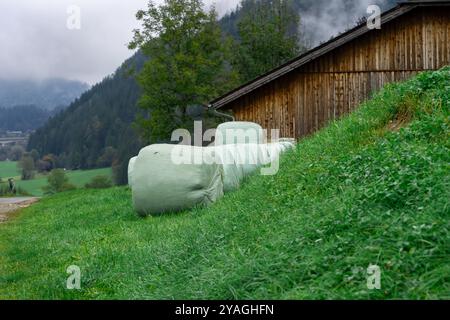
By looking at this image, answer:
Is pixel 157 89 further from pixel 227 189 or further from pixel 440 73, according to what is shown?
pixel 440 73

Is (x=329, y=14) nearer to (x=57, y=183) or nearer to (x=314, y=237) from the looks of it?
(x=57, y=183)

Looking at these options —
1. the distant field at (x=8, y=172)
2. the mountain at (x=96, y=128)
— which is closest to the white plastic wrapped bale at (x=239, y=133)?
the mountain at (x=96, y=128)

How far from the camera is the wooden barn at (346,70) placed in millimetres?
20609

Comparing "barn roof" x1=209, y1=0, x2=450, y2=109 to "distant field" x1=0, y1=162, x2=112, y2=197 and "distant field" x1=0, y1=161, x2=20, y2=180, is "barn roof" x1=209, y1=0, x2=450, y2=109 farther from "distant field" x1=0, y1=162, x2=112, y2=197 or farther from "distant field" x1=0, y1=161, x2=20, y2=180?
"distant field" x1=0, y1=161, x2=20, y2=180

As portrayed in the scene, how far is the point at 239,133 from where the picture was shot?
20.5m

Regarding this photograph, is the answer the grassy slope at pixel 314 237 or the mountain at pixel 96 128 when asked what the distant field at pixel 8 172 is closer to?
the mountain at pixel 96 128

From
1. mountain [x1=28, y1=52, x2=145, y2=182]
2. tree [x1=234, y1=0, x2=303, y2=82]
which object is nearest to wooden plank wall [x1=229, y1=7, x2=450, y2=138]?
tree [x1=234, y1=0, x2=303, y2=82]

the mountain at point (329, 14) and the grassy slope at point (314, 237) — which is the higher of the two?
the mountain at point (329, 14)

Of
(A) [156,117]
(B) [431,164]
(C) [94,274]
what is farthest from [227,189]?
(A) [156,117]

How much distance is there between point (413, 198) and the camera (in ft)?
17.2

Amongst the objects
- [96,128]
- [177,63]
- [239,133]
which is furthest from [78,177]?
[239,133]

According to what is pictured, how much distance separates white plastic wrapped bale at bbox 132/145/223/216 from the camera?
11.9 metres

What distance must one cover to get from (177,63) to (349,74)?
1943cm

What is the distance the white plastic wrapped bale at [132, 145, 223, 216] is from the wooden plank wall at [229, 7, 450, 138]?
9780 mm
